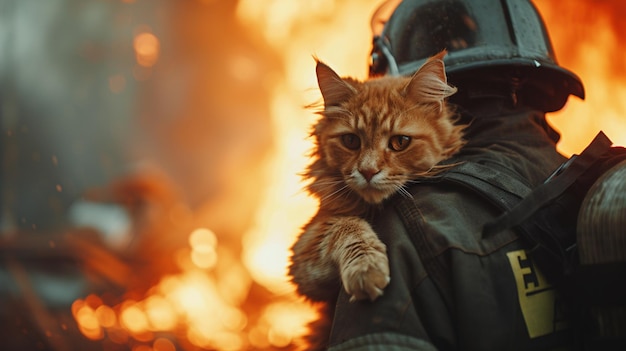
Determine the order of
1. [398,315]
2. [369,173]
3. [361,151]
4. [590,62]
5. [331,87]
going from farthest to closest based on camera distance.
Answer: [590,62]
[331,87]
[361,151]
[369,173]
[398,315]

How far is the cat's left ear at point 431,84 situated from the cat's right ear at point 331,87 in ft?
0.64

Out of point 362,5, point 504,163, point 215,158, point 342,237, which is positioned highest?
point 215,158

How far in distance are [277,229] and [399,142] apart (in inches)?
212

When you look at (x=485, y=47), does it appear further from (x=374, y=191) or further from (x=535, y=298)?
(x=535, y=298)

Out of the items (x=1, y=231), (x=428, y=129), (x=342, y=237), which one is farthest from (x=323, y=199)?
(x=1, y=231)

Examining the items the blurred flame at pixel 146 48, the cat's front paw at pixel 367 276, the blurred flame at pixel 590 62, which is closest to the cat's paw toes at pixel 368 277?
the cat's front paw at pixel 367 276

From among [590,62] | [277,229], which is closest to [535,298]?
[590,62]

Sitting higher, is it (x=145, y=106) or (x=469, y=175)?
(x=145, y=106)

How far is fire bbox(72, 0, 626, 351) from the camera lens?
4.28 m

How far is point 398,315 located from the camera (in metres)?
1.31

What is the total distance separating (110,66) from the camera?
8852 millimetres

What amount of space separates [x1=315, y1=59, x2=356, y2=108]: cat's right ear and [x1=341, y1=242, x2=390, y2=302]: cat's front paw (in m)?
0.66

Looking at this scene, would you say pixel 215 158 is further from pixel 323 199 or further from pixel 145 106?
pixel 323 199

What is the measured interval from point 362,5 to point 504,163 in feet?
16.0
